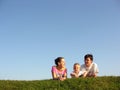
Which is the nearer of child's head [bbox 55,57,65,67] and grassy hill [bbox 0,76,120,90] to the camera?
grassy hill [bbox 0,76,120,90]

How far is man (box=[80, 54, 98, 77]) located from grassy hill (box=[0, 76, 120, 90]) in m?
1.64

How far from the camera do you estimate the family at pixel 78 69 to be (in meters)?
16.9

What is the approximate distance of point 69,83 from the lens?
1525 centimetres

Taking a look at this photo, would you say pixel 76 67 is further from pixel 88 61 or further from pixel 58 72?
pixel 58 72

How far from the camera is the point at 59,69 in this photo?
1712cm

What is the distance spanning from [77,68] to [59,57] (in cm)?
113

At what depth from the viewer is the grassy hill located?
1491cm

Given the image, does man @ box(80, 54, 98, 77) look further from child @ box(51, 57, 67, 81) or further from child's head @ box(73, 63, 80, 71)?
child @ box(51, 57, 67, 81)

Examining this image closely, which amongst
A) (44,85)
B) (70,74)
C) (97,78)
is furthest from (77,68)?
(44,85)

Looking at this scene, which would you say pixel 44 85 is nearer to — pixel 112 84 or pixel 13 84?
pixel 13 84

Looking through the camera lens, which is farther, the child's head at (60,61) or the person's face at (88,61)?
Answer: the person's face at (88,61)

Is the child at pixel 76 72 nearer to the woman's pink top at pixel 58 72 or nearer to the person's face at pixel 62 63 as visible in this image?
the woman's pink top at pixel 58 72

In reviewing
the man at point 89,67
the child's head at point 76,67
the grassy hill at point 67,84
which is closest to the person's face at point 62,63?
the child's head at point 76,67

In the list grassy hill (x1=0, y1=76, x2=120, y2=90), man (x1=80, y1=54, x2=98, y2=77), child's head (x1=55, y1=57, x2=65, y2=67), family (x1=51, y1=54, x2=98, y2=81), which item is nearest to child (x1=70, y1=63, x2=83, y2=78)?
family (x1=51, y1=54, x2=98, y2=81)
